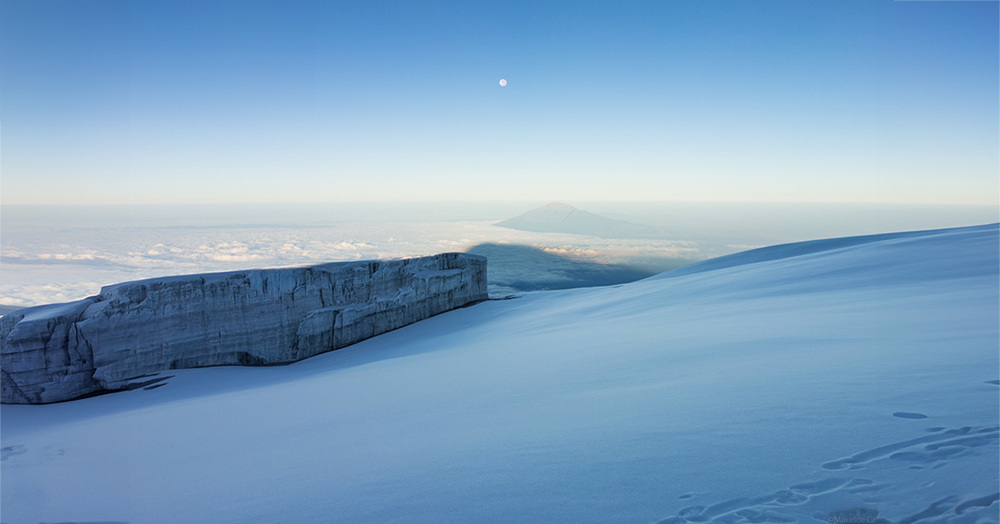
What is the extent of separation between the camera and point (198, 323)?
33.6 feet

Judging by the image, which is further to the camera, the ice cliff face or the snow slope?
the ice cliff face

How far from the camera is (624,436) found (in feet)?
8.30

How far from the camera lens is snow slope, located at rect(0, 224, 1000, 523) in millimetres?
1849

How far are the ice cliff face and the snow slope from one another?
3362mm

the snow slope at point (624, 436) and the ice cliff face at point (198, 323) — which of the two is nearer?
the snow slope at point (624, 436)

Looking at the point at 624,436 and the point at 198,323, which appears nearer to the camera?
the point at 624,436

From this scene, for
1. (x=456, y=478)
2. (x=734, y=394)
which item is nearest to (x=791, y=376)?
(x=734, y=394)

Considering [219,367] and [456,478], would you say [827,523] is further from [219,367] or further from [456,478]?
[219,367]

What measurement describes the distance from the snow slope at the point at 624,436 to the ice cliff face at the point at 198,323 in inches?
132

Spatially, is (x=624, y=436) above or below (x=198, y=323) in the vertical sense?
above

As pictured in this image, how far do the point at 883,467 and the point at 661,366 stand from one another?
7.40 ft

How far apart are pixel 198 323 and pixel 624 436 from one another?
34.7 feet

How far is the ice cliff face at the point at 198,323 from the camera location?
8602 mm

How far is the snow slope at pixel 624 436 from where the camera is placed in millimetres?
1849
